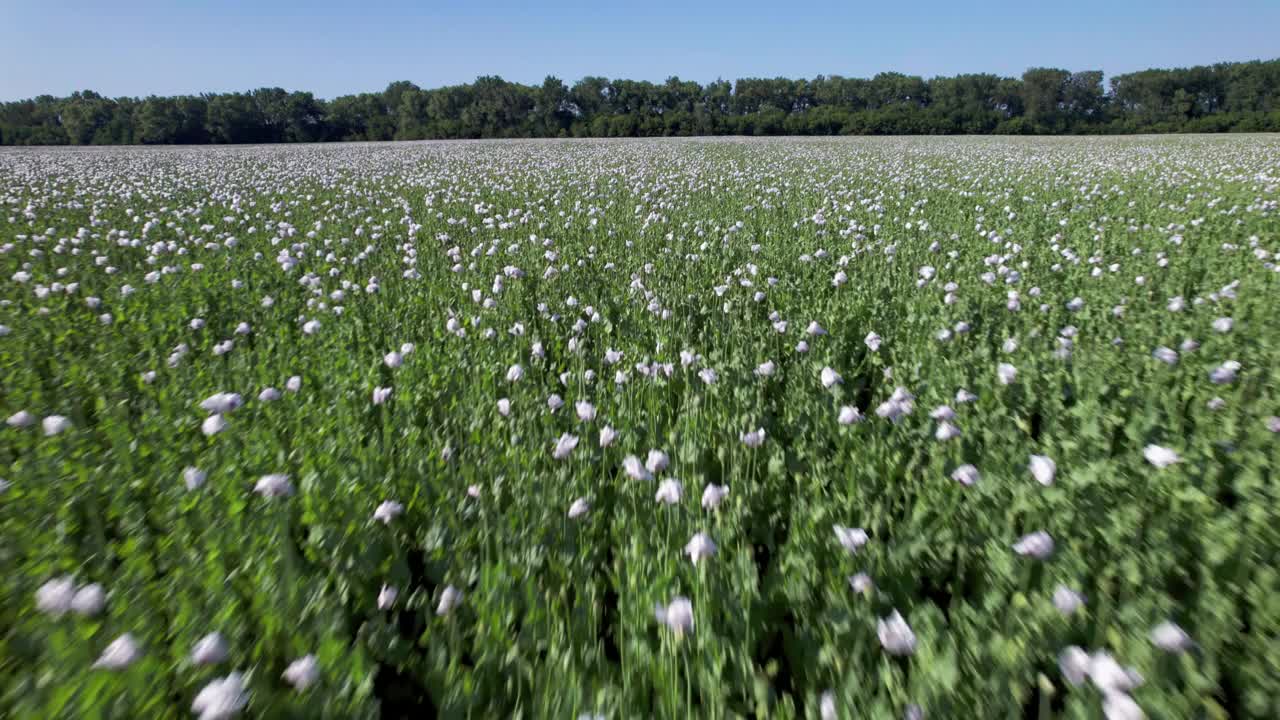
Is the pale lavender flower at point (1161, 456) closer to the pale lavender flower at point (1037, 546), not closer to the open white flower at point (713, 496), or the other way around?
the pale lavender flower at point (1037, 546)

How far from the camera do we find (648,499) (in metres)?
2.45

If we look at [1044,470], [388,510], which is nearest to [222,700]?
[388,510]

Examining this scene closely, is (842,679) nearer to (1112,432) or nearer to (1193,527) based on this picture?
(1193,527)

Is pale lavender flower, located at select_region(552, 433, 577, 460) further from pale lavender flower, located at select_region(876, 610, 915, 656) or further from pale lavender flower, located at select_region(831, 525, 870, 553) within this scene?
pale lavender flower, located at select_region(876, 610, 915, 656)

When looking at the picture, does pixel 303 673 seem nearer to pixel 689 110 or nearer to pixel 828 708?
pixel 828 708

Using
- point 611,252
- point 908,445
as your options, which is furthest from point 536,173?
point 908,445

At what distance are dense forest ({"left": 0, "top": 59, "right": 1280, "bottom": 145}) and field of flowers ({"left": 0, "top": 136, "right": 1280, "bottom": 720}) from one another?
50.5m

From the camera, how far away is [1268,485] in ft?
8.16

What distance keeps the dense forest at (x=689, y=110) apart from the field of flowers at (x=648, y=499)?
50.5 meters

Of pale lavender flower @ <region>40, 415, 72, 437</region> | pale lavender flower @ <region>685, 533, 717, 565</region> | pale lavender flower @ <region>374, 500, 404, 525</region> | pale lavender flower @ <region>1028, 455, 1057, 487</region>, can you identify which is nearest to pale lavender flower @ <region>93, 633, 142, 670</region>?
pale lavender flower @ <region>374, 500, 404, 525</region>

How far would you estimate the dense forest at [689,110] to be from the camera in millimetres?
50031

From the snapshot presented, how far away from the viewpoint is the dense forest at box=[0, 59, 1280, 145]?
5003cm

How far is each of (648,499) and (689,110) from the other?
6527 centimetres

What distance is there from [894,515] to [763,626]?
0.93 m
